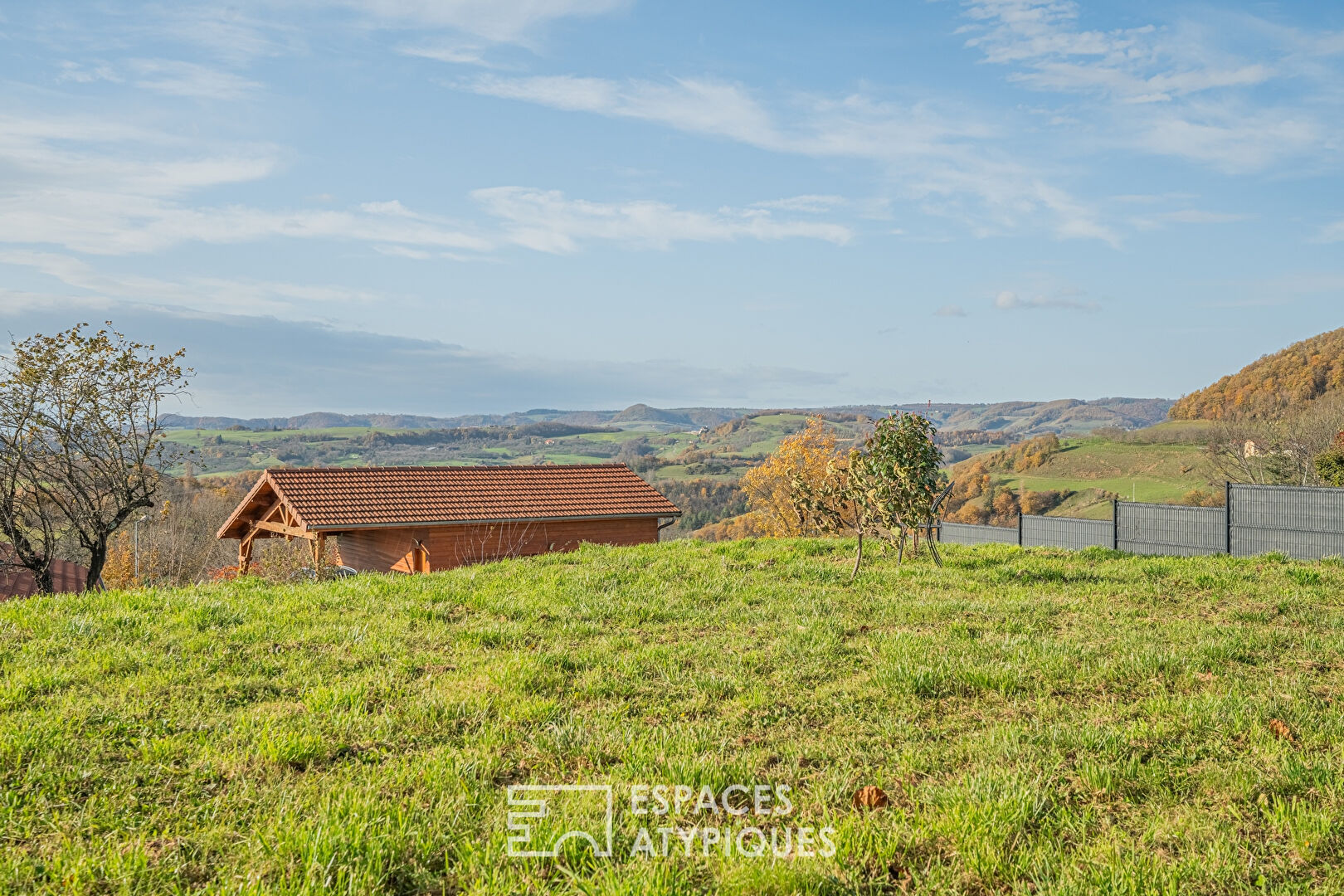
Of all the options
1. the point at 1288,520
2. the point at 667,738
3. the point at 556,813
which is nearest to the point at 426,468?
the point at 667,738

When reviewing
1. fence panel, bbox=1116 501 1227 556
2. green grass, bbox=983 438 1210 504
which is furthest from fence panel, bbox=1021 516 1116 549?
green grass, bbox=983 438 1210 504

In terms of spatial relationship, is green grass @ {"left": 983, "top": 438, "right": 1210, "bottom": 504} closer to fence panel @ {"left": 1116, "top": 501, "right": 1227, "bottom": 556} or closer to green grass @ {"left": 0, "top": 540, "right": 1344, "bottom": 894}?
fence panel @ {"left": 1116, "top": 501, "right": 1227, "bottom": 556}

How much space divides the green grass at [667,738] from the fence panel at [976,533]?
20.0 m

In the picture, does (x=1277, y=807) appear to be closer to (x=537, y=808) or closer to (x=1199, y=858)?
(x=1199, y=858)

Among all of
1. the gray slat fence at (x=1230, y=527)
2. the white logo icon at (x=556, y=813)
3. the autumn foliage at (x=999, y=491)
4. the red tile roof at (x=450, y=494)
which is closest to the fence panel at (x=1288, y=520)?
the gray slat fence at (x=1230, y=527)

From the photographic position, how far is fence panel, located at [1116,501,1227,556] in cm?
2094

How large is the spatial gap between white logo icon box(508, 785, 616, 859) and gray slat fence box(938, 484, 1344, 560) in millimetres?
13626

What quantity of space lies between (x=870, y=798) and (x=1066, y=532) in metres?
24.0

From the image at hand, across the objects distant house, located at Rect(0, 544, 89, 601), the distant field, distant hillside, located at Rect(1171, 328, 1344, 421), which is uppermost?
distant hillside, located at Rect(1171, 328, 1344, 421)

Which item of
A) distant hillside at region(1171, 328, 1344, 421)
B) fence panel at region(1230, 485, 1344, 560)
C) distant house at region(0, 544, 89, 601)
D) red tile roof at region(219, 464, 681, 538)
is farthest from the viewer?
distant hillside at region(1171, 328, 1344, 421)

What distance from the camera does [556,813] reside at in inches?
134

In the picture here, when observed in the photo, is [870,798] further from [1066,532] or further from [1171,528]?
[1066,532]

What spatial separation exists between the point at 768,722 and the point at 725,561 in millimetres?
6444

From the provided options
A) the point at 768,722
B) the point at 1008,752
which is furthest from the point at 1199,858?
the point at 768,722
